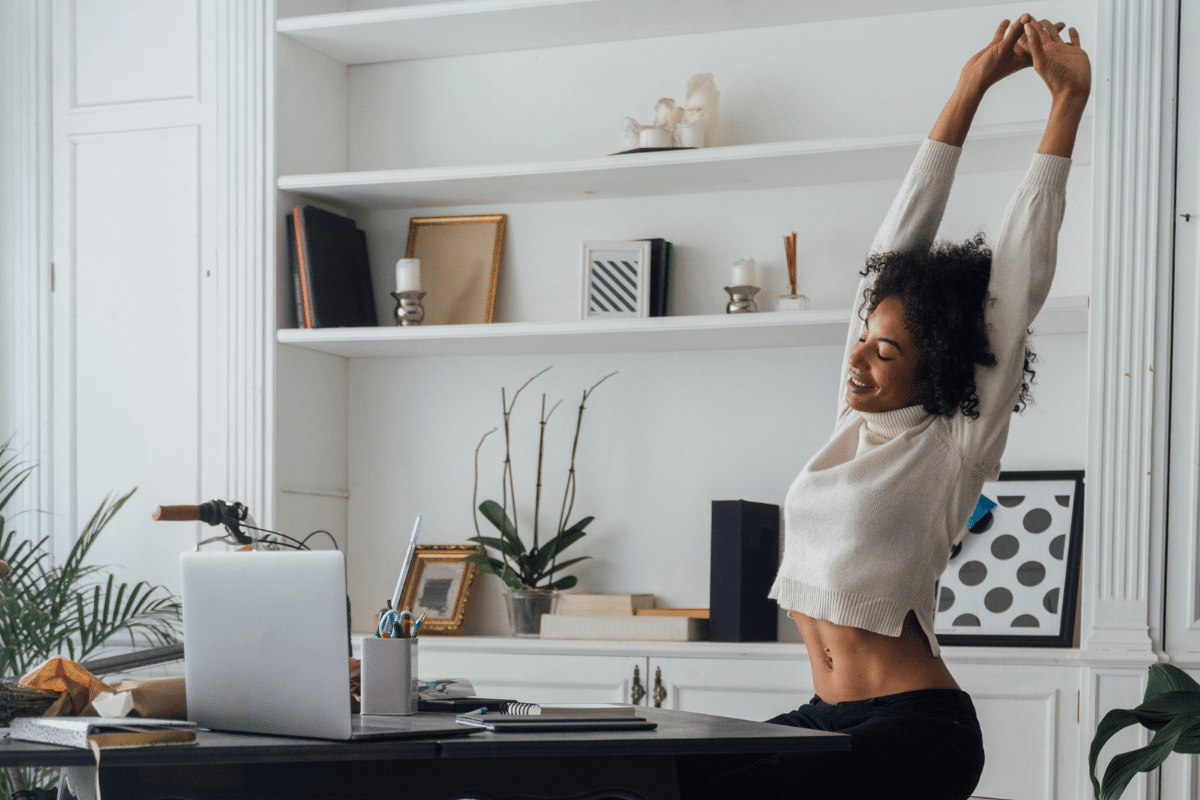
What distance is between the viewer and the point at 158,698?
1.38m

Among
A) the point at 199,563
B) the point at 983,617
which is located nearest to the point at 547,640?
the point at 983,617

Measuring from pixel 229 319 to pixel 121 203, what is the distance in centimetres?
48

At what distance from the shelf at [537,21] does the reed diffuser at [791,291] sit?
1.84 feet

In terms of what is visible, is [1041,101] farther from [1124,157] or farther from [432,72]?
[432,72]

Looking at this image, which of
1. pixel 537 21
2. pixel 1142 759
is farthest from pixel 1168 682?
pixel 537 21

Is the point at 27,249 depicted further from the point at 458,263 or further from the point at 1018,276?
the point at 1018,276

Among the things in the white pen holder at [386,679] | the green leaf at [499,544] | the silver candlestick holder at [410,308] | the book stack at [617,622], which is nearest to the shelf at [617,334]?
the silver candlestick holder at [410,308]

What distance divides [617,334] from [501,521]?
58 centimetres

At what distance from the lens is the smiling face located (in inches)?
72.4

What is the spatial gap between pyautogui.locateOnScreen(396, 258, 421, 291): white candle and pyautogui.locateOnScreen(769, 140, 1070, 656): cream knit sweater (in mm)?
1477

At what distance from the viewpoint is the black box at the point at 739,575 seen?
275 cm

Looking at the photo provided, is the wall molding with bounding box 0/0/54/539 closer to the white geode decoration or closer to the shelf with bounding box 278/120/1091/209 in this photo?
the shelf with bounding box 278/120/1091/209

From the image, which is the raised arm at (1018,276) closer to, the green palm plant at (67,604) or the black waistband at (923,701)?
the black waistband at (923,701)

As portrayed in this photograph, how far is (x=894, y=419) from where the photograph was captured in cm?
186
